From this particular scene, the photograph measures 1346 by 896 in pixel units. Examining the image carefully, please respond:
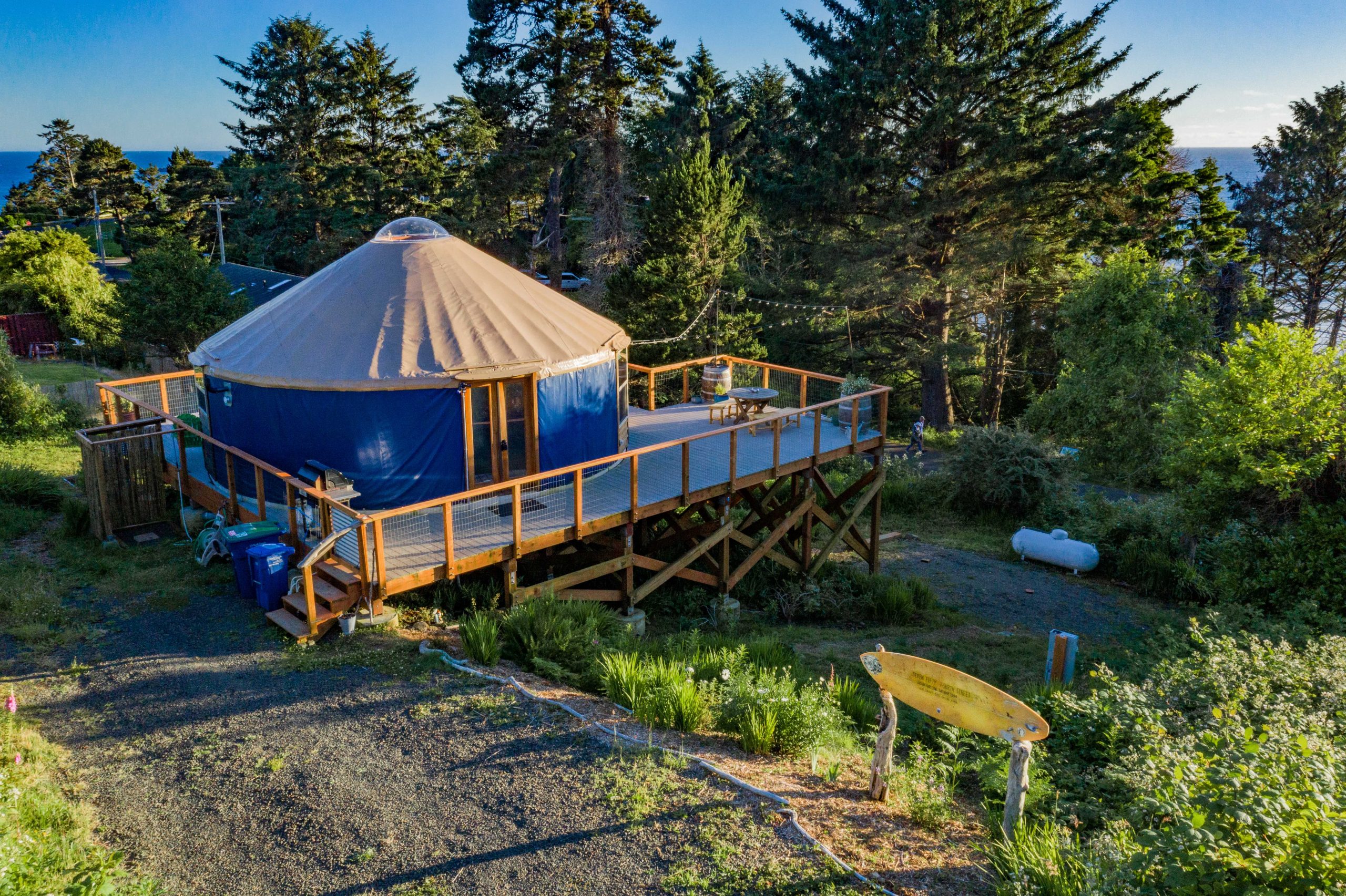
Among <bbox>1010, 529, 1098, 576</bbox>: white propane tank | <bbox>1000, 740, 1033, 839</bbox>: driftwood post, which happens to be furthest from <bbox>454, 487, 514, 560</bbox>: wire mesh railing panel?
<bbox>1010, 529, 1098, 576</bbox>: white propane tank

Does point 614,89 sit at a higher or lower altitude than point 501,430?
higher

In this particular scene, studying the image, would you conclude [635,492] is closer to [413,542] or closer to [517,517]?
[517,517]

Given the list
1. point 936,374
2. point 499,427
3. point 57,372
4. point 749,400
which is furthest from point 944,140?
point 57,372

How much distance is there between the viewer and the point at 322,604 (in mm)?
8016

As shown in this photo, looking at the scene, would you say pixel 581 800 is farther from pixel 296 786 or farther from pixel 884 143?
pixel 884 143

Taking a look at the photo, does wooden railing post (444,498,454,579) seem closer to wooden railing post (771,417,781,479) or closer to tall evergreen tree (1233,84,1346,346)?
wooden railing post (771,417,781,479)

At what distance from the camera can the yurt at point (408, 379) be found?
A: 32.6 feet

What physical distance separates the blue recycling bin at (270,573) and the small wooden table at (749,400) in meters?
6.37

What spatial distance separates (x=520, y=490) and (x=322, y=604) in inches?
88.1

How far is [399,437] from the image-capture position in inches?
394

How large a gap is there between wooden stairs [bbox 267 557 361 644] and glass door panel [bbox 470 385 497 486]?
2373 millimetres

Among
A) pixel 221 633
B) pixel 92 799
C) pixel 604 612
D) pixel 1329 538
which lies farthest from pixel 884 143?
pixel 92 799

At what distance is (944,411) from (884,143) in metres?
7.57

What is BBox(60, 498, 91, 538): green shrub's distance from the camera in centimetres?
1041
